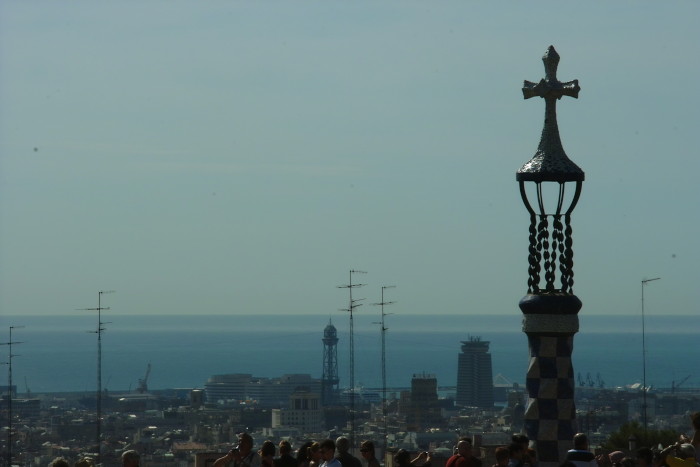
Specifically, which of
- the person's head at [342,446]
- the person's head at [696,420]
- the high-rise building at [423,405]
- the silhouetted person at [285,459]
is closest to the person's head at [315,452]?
the silhouetted person at [285,459]

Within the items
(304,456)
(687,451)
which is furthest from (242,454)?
(687,451)

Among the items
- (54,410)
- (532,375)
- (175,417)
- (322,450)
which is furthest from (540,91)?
(54,410)

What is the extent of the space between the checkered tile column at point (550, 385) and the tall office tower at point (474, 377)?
397 ft

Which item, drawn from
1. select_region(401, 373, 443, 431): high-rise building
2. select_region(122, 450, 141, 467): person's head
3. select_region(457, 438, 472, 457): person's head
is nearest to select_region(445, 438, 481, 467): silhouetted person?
select_region(457, 438, 472, 457): person's head

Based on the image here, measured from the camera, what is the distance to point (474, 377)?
472 ft

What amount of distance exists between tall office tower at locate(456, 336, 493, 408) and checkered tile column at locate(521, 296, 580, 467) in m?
121

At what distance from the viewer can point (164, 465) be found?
1469 inches

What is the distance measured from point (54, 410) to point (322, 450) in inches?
3465

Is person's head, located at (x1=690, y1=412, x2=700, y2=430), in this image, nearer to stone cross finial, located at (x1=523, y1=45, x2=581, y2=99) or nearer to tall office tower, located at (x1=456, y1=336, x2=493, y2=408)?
stone cross finial, located at (x1=523, y1=45, x2=581, y2=99)

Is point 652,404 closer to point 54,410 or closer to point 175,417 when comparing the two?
point 175,417

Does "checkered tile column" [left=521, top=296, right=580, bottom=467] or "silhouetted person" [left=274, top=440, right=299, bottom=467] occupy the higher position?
"checkered tile column" [left=521, top=296, right=580, bottom=467]

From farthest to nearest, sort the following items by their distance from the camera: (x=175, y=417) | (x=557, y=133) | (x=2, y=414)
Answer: (x=175, y=417)
(x=2, y=414)
(x=557, y=133)

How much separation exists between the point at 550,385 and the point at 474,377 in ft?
441

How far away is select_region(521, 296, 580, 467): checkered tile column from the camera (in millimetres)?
10898
